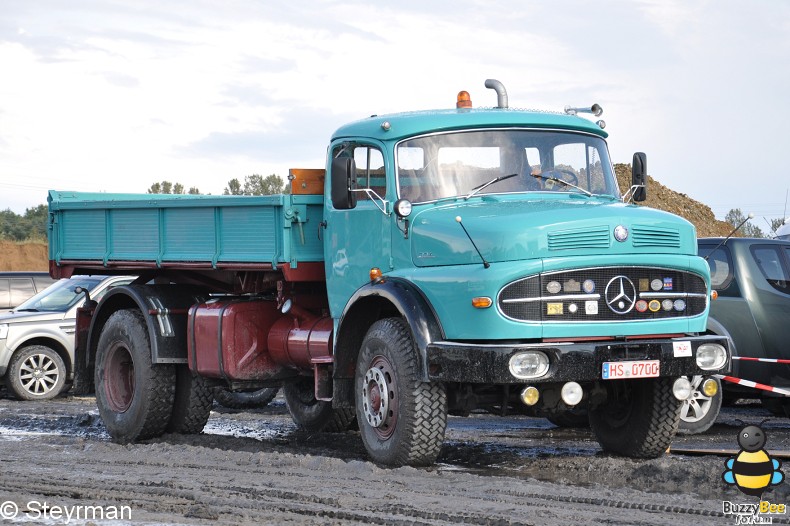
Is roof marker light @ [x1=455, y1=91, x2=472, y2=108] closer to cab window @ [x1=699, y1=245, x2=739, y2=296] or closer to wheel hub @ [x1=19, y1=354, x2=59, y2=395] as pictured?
cab window @ [x1=699, y1=245, x2=739, y2=296]

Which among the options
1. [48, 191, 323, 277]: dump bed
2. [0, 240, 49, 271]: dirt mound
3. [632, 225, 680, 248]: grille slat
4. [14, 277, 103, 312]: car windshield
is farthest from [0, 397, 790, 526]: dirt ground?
[0, 240, 49, 271]: dirt mound

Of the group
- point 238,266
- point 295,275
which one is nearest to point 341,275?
point 295,275

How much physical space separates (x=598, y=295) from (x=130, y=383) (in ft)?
18.1

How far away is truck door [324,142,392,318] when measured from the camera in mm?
9328

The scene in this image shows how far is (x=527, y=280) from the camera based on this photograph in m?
8.09

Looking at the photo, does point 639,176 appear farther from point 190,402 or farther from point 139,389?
point 139,389

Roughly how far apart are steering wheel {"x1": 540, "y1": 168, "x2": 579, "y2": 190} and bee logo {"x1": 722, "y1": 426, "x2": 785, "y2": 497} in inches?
103

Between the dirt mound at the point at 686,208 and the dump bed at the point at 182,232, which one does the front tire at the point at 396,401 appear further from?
the dirt mound at the point at 686,208

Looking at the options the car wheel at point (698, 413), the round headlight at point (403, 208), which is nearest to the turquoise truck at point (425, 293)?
the round headlight at point (403, 208)

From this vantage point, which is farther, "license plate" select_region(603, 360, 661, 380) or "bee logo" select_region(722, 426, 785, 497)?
"license plate" select_region(603, 360, 661, 380)

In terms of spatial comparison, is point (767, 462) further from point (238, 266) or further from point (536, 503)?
point (238, 266)

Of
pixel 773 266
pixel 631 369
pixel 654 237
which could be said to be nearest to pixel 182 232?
pixel 654 237

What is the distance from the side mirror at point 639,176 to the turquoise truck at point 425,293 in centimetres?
Answer: 2

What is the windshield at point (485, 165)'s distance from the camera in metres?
9.19
